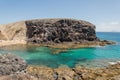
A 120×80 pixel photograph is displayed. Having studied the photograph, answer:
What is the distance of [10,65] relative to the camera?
23.7 meters

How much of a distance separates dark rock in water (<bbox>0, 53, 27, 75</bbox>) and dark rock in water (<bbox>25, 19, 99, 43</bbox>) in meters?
75.0

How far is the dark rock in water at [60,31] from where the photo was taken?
104 m

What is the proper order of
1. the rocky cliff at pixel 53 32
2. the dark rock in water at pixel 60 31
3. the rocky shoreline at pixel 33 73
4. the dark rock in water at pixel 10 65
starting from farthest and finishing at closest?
the rocky cliff at pixel 53 32
the dark rock in water at pixel 60 31
the dark rock in water at pixel 10 65
the rocky shoreline at pixel 33 73

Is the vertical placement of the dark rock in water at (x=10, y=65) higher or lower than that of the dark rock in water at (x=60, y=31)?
higher

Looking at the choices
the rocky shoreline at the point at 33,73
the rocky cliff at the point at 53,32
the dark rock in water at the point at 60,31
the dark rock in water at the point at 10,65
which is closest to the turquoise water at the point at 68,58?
the rocky shoreline at the point at 33,73

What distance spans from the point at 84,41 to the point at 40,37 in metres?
24.2

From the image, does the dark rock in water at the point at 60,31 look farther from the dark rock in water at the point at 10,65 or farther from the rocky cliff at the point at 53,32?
the dark rock in water at the point at 10,65

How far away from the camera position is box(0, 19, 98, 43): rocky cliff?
341 feet

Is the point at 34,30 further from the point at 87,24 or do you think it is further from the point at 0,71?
the point at 0,71

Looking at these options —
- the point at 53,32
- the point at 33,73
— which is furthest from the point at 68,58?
the point at 53,32

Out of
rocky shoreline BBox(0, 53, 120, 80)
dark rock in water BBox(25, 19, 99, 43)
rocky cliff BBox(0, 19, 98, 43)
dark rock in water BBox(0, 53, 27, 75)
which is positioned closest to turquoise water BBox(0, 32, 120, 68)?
rocky shoreline BBox(0, 53, 120, 80)

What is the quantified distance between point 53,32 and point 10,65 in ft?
268

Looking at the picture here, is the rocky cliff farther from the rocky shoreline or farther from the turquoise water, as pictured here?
the rocky shoreline

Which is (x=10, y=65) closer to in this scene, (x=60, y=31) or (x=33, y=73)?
(x=33, y=73)
